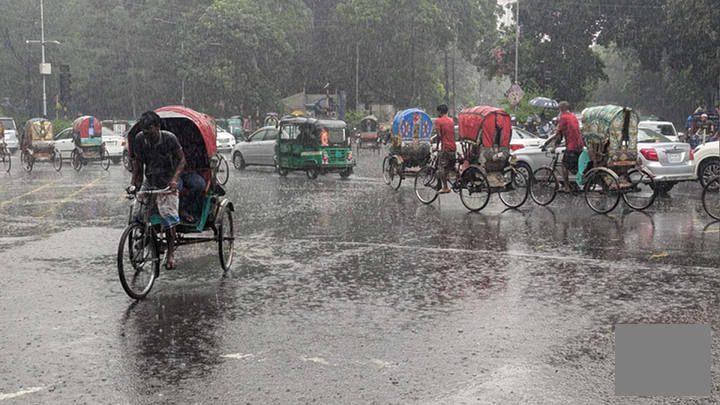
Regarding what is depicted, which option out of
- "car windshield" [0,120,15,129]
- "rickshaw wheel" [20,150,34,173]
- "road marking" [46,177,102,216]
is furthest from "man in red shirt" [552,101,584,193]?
"car windshield" [0,120,15,129]

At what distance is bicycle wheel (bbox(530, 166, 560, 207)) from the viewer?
15.5m

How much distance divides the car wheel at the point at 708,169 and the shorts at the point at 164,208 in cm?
1422

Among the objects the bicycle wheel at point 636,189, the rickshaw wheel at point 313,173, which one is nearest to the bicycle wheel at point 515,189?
the bicycle wheel at point 636,189

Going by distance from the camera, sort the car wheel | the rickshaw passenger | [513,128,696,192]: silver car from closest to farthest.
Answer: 1. the rickshaw passenger
2. [513,128,696,192]: silver car
3. the car wheel

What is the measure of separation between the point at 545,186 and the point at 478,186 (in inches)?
59.0

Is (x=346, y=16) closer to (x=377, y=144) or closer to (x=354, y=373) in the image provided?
(x=377, y=144)

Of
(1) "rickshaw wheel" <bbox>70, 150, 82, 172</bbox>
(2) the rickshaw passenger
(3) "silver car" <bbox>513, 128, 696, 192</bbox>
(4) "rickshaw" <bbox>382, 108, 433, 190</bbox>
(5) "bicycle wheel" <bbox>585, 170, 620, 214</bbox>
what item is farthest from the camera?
(1) "rickshaw wheel" <bbox>70, 150, 82, 172</bbox>

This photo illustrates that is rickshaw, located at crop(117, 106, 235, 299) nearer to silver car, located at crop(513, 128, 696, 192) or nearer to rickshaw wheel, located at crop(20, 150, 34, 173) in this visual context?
silver car, located at crop(513, 128, 696, 192)

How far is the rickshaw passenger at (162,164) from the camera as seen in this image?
780 centimetres

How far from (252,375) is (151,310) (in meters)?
2.19

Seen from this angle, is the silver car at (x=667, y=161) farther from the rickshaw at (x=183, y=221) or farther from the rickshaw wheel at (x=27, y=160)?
the rickshaw wheel at (x=27, y=160)

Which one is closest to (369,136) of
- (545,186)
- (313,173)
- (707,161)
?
(313,173)

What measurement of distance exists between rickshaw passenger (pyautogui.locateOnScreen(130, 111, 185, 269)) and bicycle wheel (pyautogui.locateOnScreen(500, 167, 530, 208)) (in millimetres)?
8544

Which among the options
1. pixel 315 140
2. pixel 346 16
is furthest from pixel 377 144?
pixel 315 140
